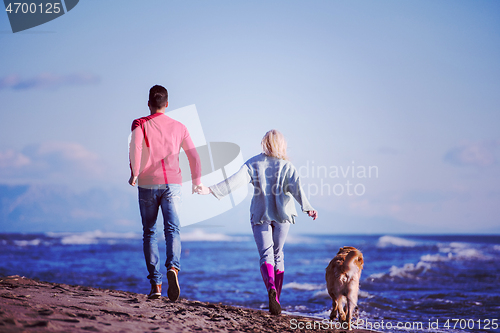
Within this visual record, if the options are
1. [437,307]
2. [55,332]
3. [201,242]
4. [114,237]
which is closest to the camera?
[55,332]

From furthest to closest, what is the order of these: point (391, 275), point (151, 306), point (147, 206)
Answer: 1. point (391, 275)
2. point (147, 206)
3. point (151, 306)

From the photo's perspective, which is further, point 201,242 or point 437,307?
point 201,242

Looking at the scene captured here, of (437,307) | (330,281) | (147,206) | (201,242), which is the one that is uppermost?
(147,206)

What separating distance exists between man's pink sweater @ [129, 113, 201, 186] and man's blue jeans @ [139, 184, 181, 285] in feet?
0.30

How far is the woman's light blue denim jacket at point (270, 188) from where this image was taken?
388 centimetres

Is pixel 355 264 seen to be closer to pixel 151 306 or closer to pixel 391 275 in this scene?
pixel 151 306

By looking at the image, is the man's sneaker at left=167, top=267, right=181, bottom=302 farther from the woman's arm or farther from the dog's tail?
the dog's tail

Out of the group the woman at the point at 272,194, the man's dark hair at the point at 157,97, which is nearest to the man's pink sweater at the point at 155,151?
the man's dark hair at the point at 157,97

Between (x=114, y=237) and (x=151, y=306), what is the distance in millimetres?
29913

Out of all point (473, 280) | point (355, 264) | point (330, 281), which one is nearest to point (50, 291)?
point (330, 281)

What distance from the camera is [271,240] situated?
12.8ft

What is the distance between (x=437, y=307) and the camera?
6672mm

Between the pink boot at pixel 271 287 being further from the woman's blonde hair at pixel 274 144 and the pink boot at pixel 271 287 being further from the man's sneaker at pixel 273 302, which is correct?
the woman's blonde hair at pixel 274 144

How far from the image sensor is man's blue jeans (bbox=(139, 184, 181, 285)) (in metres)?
3.75
